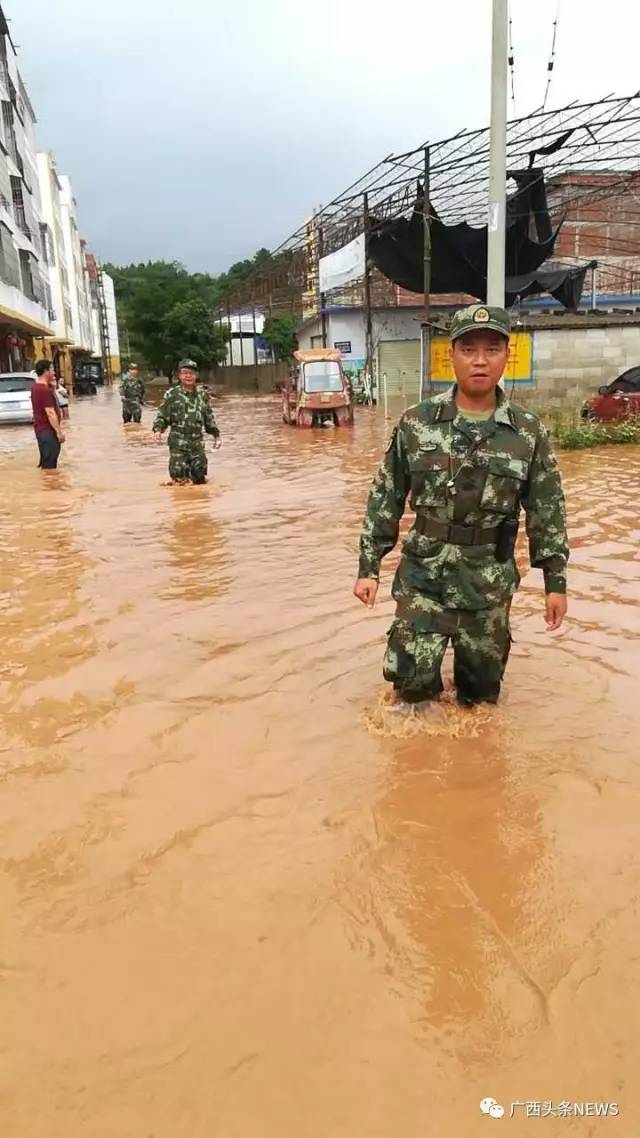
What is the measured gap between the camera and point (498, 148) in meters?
10.2

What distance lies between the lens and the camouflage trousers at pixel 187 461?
33.8 feet

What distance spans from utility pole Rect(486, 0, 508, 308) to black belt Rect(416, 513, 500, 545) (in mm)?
7249

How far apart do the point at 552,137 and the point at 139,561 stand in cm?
1640

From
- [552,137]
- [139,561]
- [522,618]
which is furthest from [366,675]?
[552,137]

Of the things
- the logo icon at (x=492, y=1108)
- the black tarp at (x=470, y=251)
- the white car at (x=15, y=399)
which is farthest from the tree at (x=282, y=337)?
the logo icon at (x=492, y=1108)

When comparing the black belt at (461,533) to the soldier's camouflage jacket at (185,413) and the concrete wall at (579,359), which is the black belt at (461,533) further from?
the concrete wall at (579,359)

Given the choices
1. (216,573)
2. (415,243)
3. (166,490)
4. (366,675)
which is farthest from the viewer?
(415,243)

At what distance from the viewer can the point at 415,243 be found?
23594mm

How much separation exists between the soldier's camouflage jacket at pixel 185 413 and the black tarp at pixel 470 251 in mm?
14722

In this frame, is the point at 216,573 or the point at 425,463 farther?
the point at 216,573

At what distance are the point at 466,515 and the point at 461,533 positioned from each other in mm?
75

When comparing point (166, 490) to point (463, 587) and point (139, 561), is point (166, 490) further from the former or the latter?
point (463, 587)

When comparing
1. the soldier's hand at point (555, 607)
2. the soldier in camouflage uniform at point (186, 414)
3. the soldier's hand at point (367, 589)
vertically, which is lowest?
the soldier's hand at point (555, 607)

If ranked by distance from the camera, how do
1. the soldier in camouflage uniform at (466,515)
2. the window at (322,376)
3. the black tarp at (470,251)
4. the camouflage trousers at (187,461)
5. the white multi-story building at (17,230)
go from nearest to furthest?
the soldier in camouflage uniform at (466,515) → the camouflage trousers at (187,461) → the window at (322,376) → the black tarp at (470,251) → the white multi-story building at (17,230)
